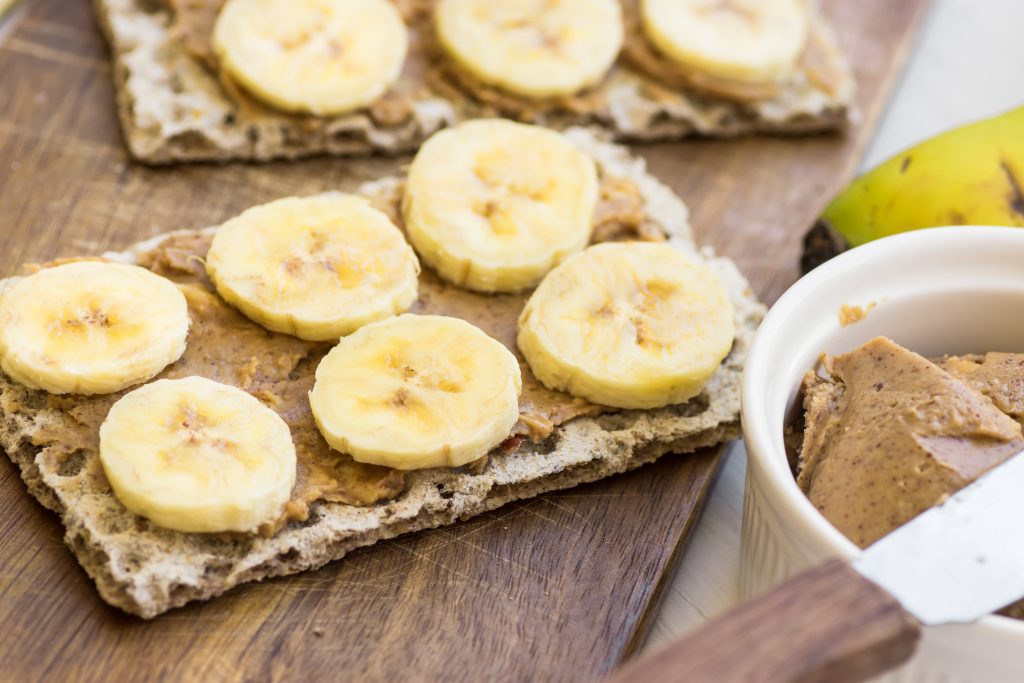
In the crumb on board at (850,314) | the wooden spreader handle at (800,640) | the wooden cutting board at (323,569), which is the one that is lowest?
the wooden cutting board at (323,569)

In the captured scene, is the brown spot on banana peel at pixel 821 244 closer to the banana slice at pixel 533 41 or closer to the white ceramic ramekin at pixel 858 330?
the white ceramic ramekin at pixel 858 330

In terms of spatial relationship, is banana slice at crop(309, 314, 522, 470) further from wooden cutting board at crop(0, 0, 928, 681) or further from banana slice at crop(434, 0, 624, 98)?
banana slice at crop(434, 0, 624, 98)

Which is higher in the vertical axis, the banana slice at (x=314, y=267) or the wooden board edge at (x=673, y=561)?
the banana slice at (x=314, y=267)

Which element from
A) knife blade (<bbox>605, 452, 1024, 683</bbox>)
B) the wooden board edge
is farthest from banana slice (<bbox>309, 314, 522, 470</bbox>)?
knife blade (<bbox>605, 452, 1024, 683</bbox>)

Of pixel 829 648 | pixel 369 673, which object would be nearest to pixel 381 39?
pixel 369 673

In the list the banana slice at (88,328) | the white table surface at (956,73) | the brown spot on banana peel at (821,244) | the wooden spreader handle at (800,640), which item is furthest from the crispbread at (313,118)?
the wooden spreader handle at (800,640)

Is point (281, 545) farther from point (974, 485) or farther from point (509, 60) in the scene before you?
point (509, 60)
